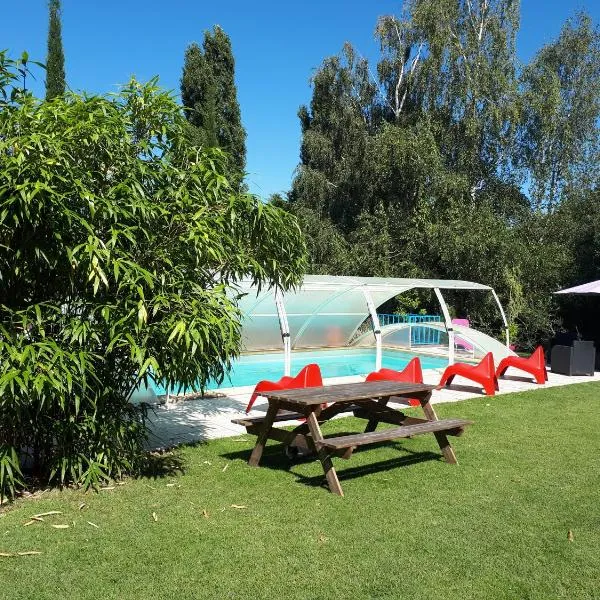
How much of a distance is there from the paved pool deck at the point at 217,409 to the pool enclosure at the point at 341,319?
1550mm

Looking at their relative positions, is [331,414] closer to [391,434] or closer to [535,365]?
[391,434]

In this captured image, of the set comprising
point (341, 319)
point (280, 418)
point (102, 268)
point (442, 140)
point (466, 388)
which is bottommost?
point (466, 388)

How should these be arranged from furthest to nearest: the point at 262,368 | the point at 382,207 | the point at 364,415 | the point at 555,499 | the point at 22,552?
the point at 382,207 → the point at 262,368 → the point at 364,415 → the point at 555,499 → the point at 22,552

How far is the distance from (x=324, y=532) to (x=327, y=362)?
12102 millimetres

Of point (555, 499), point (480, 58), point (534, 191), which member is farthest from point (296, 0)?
point (555, 499)

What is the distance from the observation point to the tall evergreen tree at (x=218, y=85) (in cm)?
2655

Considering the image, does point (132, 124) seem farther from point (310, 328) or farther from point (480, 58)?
point (480, 58)

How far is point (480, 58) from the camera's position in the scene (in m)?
25.1

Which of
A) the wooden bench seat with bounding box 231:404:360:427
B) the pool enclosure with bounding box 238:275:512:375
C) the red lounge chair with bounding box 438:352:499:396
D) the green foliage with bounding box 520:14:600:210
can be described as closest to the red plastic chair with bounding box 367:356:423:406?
the red lounge chair with bounding box 438:352:499:396

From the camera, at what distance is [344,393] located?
234 inches

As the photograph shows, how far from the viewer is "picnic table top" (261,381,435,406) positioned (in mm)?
5520

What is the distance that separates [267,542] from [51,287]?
2.71 meters

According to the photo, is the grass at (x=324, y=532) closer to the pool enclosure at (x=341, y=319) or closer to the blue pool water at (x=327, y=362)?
the pool enclosure at (x=341, y=319)

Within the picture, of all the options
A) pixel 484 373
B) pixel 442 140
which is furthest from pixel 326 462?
pixel 442 140
